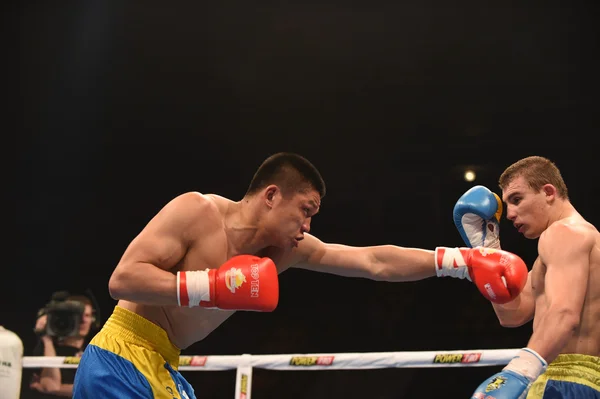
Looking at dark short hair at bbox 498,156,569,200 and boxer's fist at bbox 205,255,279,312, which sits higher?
dark short hair at bbox 498,156,569,200

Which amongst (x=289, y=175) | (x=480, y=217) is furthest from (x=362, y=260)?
(x=480, y=217)

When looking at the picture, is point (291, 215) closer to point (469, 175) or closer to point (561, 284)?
point (561, 284)

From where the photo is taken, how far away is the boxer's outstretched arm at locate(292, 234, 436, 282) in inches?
99.8

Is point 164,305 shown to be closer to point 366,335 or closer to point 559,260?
point 559,260

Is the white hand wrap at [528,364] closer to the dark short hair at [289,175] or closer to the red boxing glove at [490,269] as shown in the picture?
the red boxing glove at [490,269]

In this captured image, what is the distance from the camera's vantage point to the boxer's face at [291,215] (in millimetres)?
2314

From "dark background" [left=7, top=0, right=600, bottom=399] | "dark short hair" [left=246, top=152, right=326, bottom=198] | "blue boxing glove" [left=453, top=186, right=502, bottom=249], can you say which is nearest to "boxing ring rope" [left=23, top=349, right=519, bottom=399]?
"blue boxing glove" [left=453, top=186, right=502, bottom=249]

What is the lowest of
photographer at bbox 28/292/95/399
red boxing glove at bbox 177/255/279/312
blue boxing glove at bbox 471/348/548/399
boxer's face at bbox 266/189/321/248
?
photographer at bbox 28/292/95/399

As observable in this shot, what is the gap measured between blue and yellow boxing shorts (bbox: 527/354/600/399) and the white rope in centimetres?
82

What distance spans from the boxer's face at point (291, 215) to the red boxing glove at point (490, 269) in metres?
0.53

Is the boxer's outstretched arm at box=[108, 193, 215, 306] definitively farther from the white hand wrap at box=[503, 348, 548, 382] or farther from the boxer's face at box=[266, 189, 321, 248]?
the white hand wrap at box=[503, 348, 548, 382]

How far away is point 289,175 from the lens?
2.35 meters

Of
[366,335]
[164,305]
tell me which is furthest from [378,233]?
[164,305]

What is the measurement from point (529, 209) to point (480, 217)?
0.36 m
